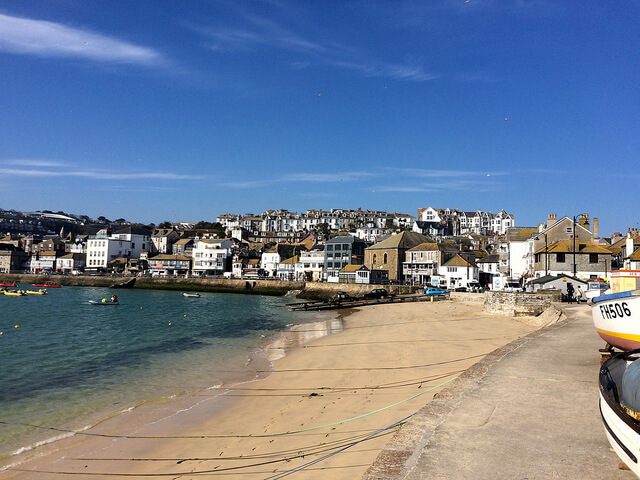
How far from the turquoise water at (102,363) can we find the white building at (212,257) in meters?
63.5

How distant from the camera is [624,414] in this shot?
4.36m

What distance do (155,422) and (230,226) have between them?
598 feet

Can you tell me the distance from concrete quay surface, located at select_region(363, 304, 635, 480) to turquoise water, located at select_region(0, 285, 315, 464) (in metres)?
9.98

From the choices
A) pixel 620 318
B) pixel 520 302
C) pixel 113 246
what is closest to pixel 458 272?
pixel 520 302

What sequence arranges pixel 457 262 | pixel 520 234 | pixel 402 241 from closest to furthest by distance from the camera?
pixel 520 234, pixel 457 262, pixel 402 241

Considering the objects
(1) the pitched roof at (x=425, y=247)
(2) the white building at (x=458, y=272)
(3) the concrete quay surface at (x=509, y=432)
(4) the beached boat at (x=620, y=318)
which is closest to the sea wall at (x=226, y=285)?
(2) the white building at (x=458, y=272)

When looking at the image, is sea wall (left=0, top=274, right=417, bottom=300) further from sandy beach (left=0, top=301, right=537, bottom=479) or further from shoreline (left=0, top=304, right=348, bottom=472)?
sandy beach (left=0, top=301, right=537, bottom=479)

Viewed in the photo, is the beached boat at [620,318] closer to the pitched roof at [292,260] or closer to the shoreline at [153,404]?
the shoreline at [153,404]

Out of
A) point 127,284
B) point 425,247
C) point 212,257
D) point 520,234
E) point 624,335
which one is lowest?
point 127,284

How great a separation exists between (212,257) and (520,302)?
274ft

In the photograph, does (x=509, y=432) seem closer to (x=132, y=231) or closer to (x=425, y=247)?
(x=425, y=247)

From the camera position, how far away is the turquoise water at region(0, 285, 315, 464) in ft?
44.9

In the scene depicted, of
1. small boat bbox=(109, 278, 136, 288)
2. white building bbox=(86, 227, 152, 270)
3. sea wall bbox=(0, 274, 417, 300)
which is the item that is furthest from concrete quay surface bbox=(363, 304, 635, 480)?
white building bbox=(86, 227, 152, 270)

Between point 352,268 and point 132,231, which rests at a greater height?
point 132,231
